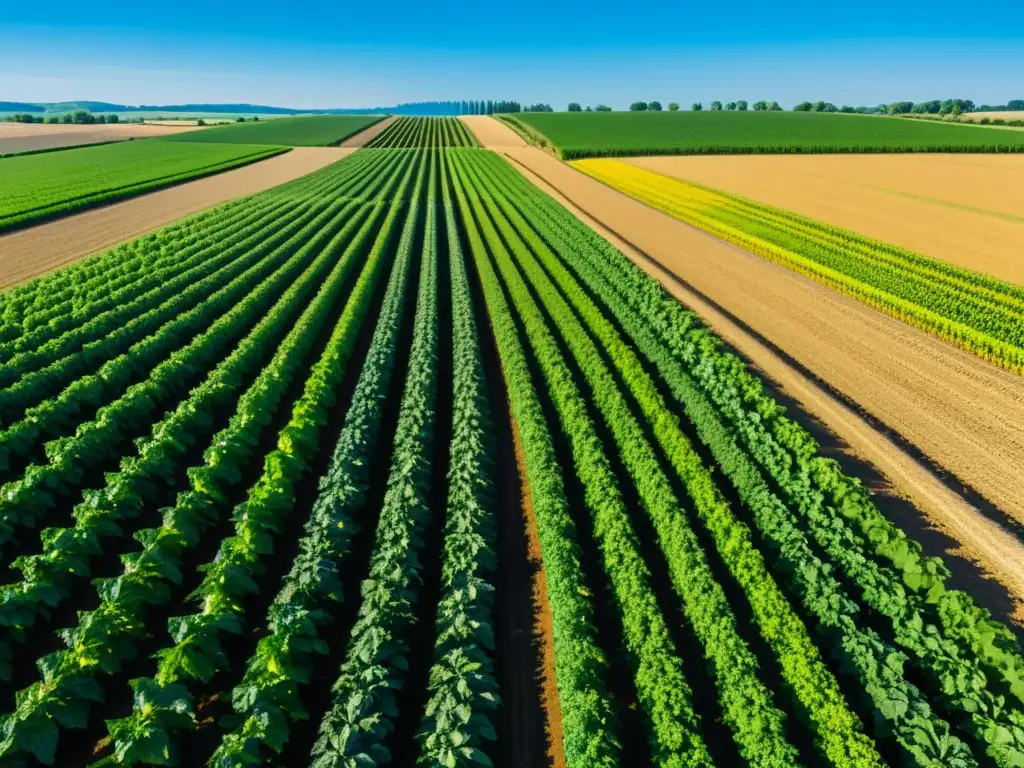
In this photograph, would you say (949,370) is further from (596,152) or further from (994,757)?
(596,152)

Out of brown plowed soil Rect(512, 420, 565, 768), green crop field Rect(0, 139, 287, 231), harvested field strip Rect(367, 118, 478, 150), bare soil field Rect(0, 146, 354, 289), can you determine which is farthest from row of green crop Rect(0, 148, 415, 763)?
harvested field strip Rect(367, 118, 478, 150)

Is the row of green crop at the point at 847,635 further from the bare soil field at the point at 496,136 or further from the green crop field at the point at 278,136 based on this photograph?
the green crop field at the point at 278,136

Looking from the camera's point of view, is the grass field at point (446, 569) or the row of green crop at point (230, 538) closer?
the row of green crop at point (230, 538)

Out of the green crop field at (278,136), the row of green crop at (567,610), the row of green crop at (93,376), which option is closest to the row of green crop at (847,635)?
the row of green crop at (567,610)

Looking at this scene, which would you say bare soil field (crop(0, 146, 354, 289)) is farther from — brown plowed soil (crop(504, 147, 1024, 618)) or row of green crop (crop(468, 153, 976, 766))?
row of green crop (crop(468, 153, 976, 766))

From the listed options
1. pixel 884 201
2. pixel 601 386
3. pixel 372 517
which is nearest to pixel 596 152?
pixel 884 201

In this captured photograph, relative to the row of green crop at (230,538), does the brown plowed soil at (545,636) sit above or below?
below
